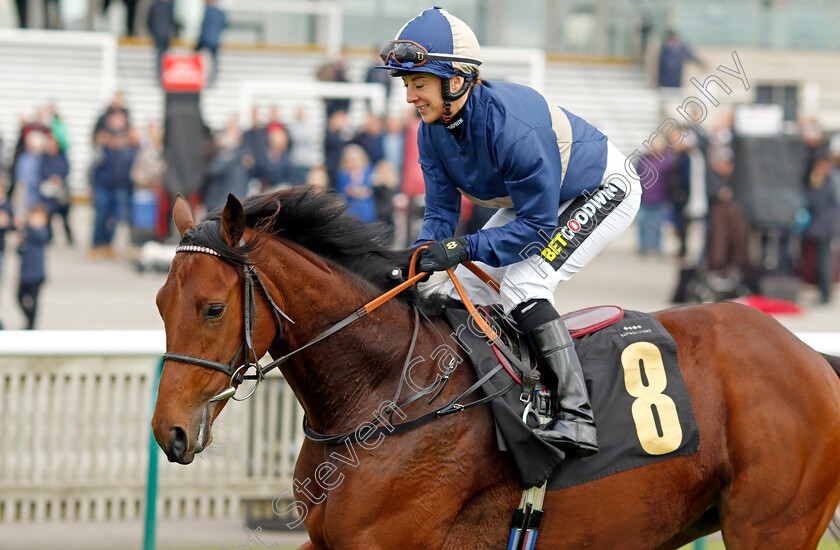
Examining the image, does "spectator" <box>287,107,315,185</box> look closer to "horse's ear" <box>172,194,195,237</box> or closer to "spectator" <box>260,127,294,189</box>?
"spectator" <box>260,127,294,189</box>

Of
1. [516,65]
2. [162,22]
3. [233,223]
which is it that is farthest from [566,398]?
[162,22]

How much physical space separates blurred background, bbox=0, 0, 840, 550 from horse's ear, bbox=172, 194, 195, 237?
0.55 m

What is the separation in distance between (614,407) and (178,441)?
1421 mm

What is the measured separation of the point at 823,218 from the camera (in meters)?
11.5

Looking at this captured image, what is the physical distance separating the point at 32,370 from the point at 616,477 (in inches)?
107

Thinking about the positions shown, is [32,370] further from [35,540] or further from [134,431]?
[35,540]

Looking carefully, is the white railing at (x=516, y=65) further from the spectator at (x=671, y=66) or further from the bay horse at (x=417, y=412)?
the bay horse at (x=417, y=412)

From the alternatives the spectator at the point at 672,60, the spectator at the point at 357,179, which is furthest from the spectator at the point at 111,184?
the spectator at the point at 672,60

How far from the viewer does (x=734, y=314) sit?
11.7 feet

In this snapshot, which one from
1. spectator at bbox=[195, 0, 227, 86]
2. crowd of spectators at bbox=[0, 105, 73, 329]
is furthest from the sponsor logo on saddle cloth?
spectator at bbox=[195, 0, 227, 86]

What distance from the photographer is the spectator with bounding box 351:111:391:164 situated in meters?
12.7

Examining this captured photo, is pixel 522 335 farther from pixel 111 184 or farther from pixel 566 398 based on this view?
pixel 111 184

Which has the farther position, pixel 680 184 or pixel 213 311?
pixel 680 184

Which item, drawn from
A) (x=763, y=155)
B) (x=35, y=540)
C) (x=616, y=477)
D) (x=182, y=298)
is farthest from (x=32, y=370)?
(x=763, y=155)
